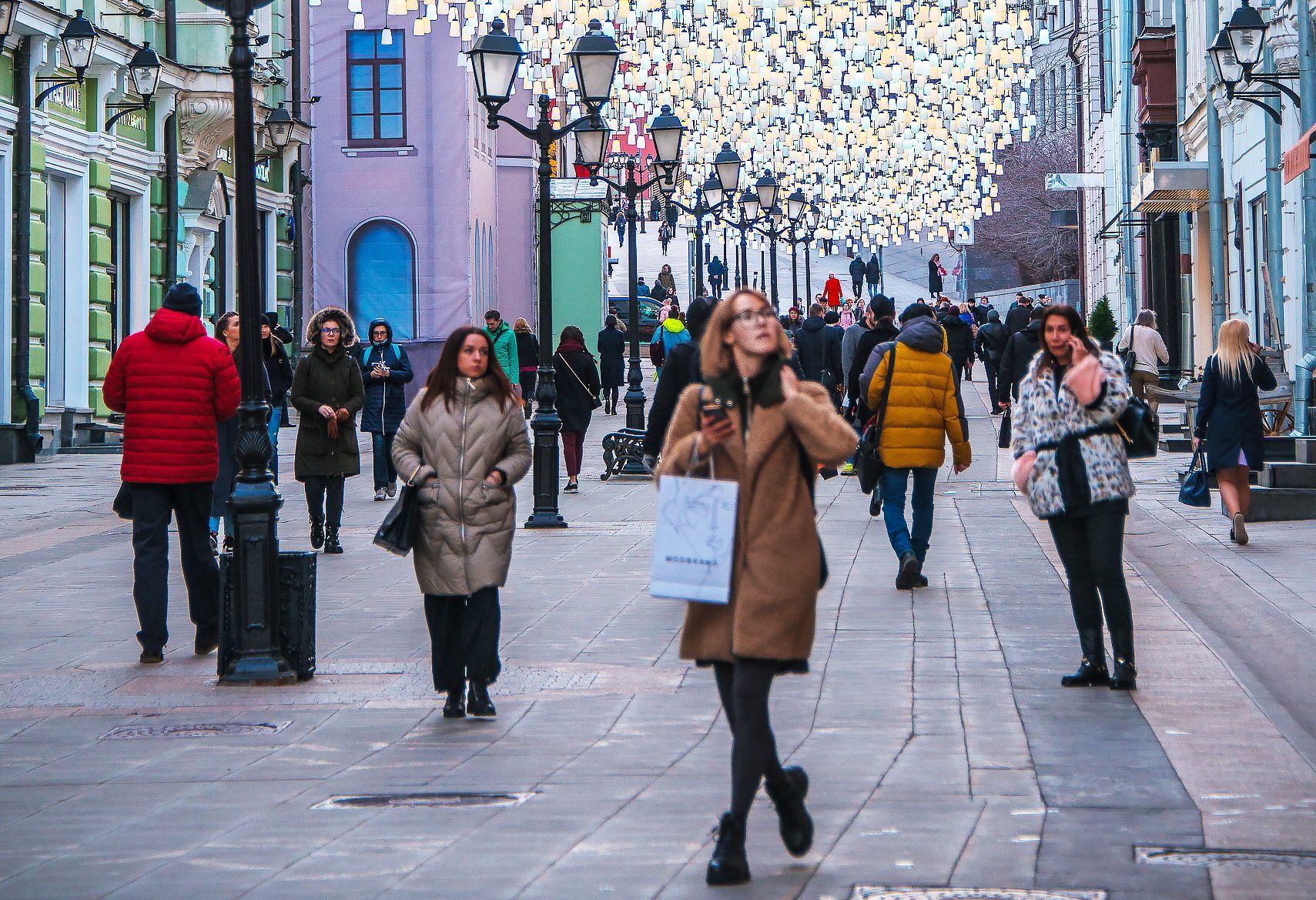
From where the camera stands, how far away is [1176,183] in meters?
29.9

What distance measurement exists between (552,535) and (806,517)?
10.7 metres

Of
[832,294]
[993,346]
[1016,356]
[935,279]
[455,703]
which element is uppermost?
[935,279]

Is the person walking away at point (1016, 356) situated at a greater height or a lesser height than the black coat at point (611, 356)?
lesser

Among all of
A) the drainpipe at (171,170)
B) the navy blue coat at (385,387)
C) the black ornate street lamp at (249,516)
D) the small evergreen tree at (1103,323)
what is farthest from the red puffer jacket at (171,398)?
the small evergreen tree at (1103,323)

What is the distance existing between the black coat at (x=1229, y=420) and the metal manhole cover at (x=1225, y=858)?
9.17 meters

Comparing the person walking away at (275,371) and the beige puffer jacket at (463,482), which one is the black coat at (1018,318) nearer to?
the person walking away at (275,371)

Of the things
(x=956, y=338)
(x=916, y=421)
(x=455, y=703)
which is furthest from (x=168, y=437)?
(x=956, y=338)

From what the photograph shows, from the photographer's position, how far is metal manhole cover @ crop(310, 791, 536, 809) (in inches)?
263

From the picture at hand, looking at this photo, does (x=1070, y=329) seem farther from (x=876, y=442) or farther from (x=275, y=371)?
(x=275, y=371)

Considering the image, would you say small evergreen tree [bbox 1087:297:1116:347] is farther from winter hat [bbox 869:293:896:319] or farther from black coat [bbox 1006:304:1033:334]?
winter hat [bbox 869:293:896:319]

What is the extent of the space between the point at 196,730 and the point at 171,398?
2386mm

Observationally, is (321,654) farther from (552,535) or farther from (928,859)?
(552,535)

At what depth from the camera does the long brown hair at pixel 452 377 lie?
859 cm

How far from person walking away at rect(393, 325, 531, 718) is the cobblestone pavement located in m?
0.25
